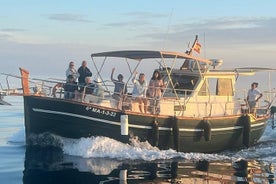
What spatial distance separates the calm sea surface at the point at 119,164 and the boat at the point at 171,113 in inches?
16.5

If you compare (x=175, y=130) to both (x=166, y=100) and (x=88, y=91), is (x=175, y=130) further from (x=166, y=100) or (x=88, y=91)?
(x=88, y=91)

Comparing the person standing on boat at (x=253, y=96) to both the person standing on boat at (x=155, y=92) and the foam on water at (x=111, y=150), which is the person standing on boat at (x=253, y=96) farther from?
the foam on water at (x=111, y=150)

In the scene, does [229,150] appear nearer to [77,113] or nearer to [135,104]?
[135,104]

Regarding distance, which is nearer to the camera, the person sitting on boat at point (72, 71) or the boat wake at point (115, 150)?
the boat wake at point (115, 150)

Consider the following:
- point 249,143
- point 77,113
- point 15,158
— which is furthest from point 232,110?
point 15,158

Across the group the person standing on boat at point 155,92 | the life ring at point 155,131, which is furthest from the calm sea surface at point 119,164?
the person standing on boat at point 155,92

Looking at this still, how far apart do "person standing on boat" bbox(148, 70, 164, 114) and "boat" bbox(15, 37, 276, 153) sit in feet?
0.53

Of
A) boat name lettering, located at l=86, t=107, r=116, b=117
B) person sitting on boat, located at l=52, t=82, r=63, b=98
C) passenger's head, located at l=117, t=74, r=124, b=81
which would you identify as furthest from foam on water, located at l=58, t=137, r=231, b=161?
passenger's head, located at l=117, t=74, r=124, b=81

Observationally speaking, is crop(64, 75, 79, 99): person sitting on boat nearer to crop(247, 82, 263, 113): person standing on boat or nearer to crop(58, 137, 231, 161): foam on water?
crop(58, 137, 231, 161): foam on water

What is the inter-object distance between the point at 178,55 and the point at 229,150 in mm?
4686

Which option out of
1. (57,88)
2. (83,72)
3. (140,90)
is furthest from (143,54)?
(57,88)

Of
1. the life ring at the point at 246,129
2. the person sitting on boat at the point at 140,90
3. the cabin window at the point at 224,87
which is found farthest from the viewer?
the cabin window at the point at 224,87

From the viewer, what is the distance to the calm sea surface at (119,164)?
1318 cm

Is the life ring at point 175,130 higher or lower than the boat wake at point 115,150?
higher
